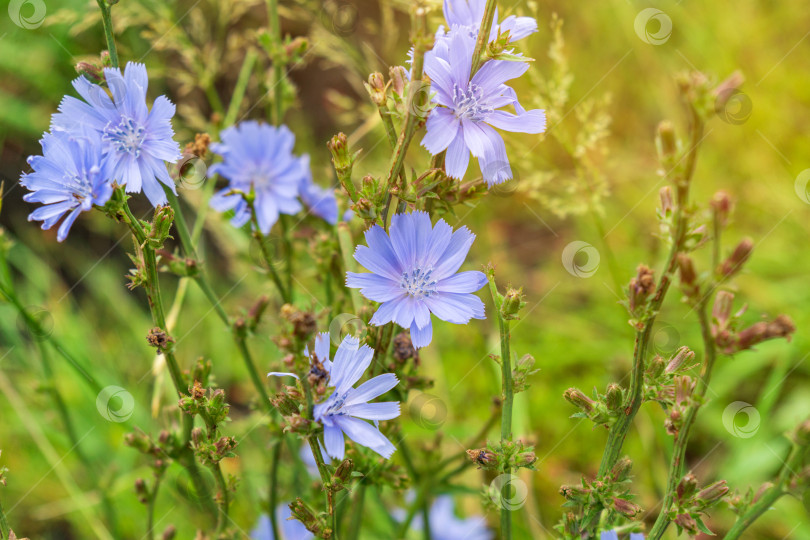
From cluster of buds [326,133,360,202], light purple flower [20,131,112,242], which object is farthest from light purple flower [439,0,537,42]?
light purple flower [20,131,112,242]

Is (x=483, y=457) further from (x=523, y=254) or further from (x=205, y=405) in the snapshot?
(x=523, y=254)

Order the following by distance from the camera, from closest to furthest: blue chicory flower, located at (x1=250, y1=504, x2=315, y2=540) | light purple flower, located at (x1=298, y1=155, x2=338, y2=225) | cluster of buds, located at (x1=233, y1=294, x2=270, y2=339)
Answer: cluster of buds, located at (x1=233, y1=294, x2=270, y2=339)
light purple flower, located at (x1=298, y1=155, x2=338, y2=225)
blue chicory flower, located at (x1=250, y1=504, x2=315, y2=540)

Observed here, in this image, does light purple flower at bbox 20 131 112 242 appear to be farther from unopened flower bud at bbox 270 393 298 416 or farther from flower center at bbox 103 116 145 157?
unopened flower bud at bbox 270 393 298 416

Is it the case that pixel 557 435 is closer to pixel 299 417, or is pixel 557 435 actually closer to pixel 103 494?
pixel 103 494

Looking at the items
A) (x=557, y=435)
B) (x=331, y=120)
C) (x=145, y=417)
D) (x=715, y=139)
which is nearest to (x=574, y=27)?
(x=715, y=139)

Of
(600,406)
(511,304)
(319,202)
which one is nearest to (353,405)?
(511,304)
